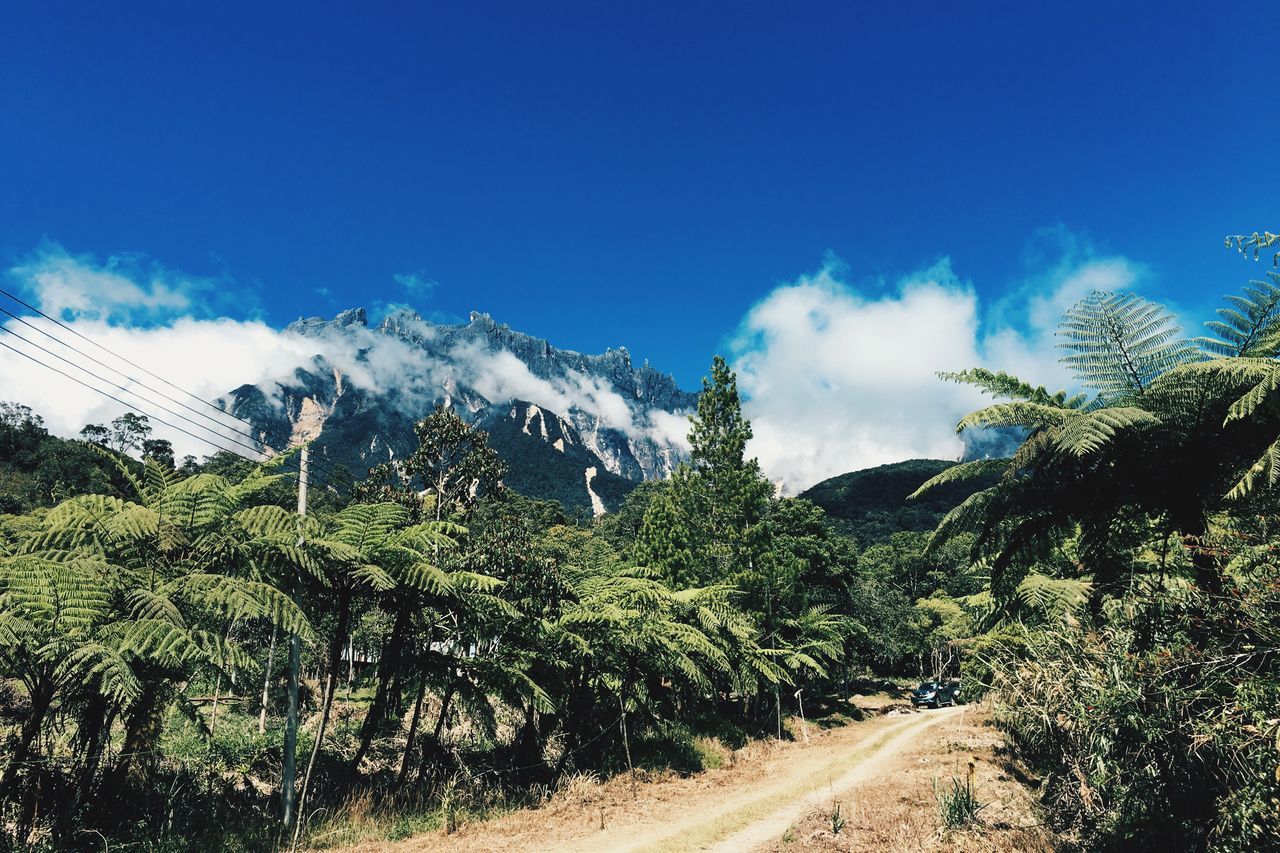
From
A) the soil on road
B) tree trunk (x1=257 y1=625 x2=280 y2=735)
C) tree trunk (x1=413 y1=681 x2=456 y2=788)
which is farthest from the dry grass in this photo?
tree trunk (x1=257 y1=625 x2=280 y2=735)

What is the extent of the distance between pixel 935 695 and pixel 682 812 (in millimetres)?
27541

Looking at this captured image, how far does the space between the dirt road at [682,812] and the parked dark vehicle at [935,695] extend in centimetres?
2030

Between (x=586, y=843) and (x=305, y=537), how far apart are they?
5.16 m

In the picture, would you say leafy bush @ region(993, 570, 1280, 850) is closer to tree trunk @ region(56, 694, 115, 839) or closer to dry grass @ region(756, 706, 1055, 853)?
dry grass @ region(756, 706, 1055, 853)

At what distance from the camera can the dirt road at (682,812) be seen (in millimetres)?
7828

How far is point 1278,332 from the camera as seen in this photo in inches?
212

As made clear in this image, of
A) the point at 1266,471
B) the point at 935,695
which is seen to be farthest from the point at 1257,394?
the point at 935,695

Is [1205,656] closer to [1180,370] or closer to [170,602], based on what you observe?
[1180,370]

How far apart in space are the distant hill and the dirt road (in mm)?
98149

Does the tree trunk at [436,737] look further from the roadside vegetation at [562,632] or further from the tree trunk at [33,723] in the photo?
the tree trunk at [33,723]

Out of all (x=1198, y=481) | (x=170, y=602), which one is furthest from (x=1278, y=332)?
(x=170, y=602)

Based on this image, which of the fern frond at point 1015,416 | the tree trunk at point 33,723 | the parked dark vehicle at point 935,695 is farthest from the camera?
the parked dark vehicle at point 935,695

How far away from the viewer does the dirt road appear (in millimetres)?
7828

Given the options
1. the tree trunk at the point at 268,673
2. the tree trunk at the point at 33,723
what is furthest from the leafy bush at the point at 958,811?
the tree trunk at the point at 33,723
